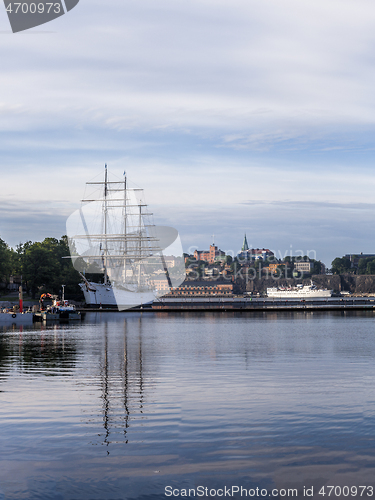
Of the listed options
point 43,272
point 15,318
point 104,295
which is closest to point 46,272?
point 43,272

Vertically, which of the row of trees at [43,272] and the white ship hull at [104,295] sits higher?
the row of trees at [43,272]

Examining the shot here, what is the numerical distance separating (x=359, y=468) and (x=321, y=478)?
1202 mm

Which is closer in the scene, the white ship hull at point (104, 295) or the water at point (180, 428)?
the water at point (180, 428)

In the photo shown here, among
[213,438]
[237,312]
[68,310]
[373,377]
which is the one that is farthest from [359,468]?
[237,312]

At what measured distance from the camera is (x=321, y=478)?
40.0 feet

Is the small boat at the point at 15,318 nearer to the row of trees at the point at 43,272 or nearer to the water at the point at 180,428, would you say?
the row of trees at the point at 43,272

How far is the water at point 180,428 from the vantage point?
1215 cm

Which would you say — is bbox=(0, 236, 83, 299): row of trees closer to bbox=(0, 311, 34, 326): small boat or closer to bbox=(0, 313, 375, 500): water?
bbox=(0, 311, 34, 326): small boat

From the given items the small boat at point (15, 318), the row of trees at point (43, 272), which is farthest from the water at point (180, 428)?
the row of trees at point (43, 272)

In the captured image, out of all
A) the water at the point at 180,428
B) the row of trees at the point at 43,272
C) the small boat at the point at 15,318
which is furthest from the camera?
the row of trees at the point at 43,272

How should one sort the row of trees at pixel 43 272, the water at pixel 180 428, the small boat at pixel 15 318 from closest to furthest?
1. the water at pixel 180 428
2. the small boat at pixel 15 318
3. the row of trees at pixel 43 272

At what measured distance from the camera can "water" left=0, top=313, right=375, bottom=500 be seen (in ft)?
39.9

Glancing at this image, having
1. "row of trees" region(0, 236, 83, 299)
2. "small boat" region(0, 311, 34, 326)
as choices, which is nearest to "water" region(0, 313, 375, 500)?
"small boat" region(0, 311, 34, 326)

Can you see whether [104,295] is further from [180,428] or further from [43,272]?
[180,428]
